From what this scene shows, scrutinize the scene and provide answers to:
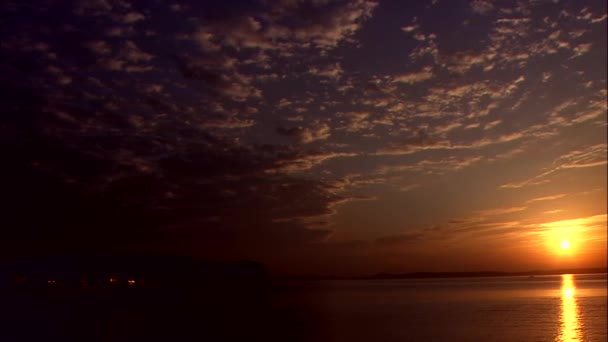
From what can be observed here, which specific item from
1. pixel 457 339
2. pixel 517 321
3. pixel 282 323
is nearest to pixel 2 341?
pixel 282 323

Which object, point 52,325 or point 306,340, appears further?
point 52,325

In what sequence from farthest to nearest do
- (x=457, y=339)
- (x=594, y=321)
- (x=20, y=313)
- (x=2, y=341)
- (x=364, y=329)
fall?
1. (x=20, y=313)
2. (x=594, y=321)
3. (x=364, y=329)
4. (x=457, y=339)
5. (x=2, y=341)

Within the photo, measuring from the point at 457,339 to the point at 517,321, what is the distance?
21.0 meters

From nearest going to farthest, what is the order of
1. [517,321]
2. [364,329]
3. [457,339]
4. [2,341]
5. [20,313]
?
1. [2,341]
2. [457,339]
3. [364,329]
4. [517,321]
5. [20,313]

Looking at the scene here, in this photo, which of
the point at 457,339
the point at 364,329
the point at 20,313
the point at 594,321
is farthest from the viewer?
the point at 20,313

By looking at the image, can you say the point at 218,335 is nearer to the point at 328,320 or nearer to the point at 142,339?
the point at 142,339

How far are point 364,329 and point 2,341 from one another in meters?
33.8

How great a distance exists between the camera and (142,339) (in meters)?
48.7

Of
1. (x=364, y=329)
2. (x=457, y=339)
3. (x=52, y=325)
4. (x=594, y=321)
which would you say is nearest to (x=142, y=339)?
(x=52, y=325)

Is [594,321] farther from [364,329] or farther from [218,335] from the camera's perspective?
[218,335]

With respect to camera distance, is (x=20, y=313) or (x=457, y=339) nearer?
(x=457, y=339)

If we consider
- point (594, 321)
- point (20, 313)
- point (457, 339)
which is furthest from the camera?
point (20, 313)

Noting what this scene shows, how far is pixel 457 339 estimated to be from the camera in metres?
50.0

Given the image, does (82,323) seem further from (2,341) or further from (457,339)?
(457,339)
